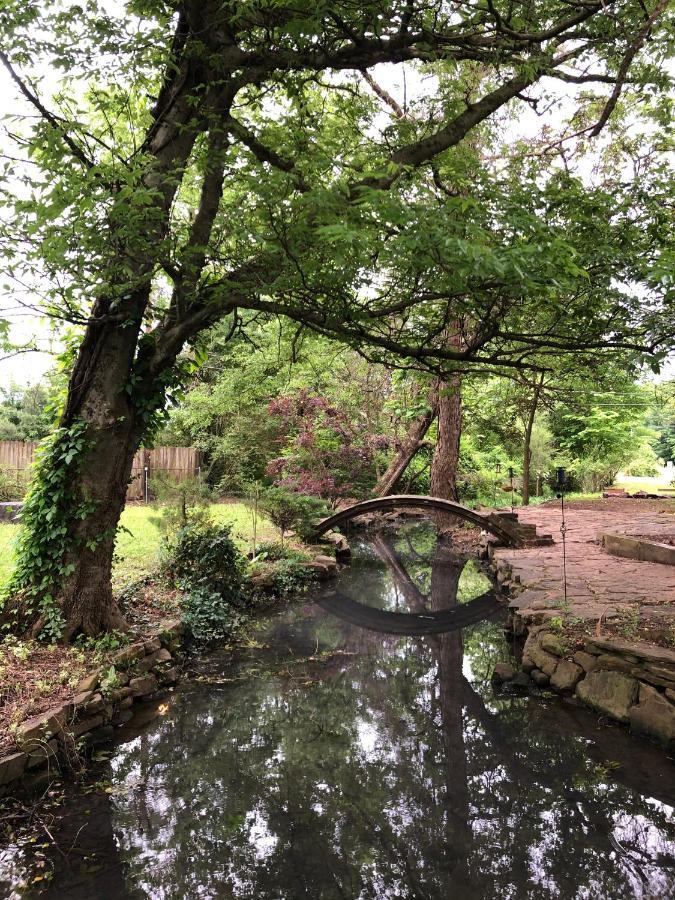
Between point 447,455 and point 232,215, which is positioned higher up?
point 232,215

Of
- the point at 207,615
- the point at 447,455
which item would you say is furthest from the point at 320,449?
the point at 207,615

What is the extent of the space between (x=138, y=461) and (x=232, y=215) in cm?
1280

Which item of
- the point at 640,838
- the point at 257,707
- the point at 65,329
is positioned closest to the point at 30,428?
the point at 65,329

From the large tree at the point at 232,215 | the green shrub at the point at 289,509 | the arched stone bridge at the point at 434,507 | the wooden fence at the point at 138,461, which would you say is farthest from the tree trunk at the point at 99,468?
the wooden fence at the point at 138,461

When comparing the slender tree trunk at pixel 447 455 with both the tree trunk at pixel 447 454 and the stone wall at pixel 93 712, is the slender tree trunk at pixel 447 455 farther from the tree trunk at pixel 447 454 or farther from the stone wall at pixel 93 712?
the stone wall at pixel 93 712

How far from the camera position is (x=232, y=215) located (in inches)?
176

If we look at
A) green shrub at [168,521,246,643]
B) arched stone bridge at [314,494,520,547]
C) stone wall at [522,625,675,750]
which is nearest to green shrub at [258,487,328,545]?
arched stone bridge at [314,494,520,547]

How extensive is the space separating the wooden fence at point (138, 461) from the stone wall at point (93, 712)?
22.9 ft

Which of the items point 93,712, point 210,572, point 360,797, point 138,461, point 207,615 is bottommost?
point 360,797

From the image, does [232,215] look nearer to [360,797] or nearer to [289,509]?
[360,797]

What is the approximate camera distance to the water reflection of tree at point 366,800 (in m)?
3.18

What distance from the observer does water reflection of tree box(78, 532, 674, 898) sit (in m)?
3.18

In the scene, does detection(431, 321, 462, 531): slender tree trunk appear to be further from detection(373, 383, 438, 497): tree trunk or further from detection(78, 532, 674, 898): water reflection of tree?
detection(78, 532, 674, 898): water reflection of tree

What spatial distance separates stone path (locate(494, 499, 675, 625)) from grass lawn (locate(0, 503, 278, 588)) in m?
4.15
